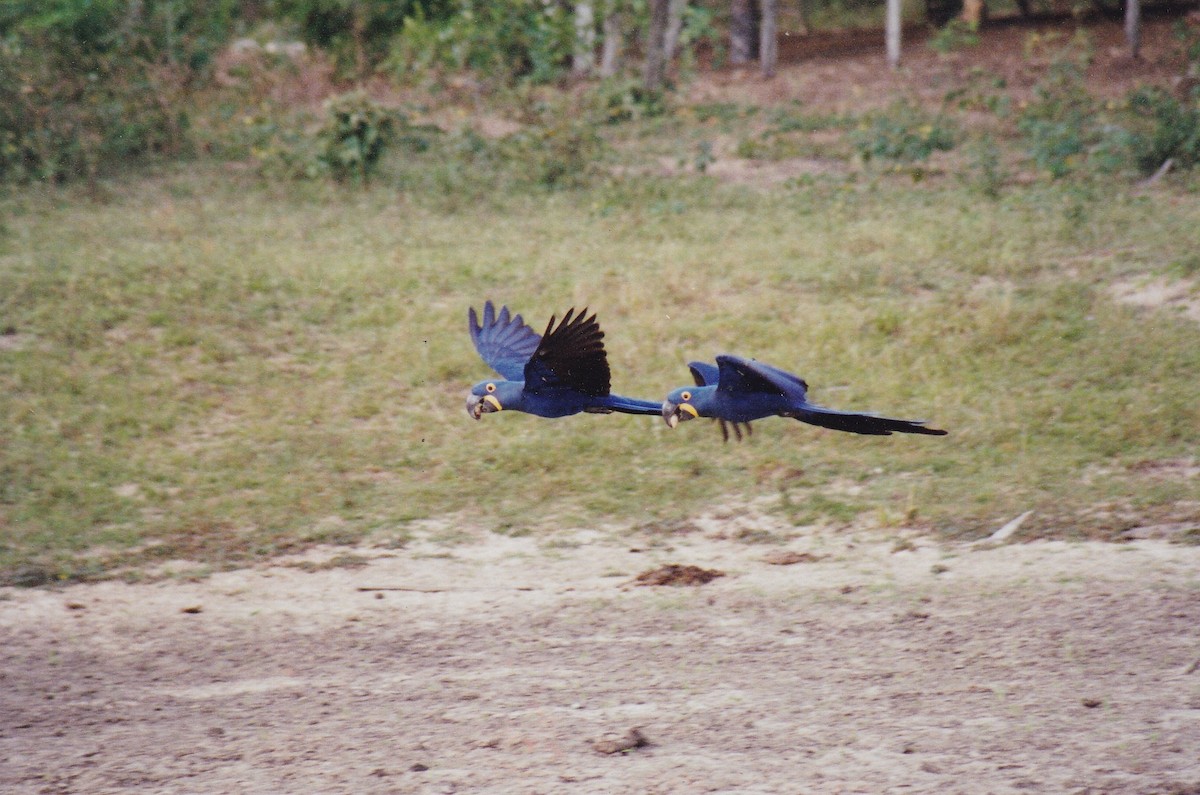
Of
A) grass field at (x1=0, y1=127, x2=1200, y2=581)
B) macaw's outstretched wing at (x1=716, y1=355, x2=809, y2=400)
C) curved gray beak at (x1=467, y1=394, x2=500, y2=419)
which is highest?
macaw's outstretched wing at (x1=716, y1=355, x2=809, y2=400)

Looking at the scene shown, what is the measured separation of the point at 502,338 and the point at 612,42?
576 inches

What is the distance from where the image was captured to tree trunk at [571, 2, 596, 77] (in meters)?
15.6

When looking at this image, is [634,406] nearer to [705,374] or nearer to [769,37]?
[705,374]

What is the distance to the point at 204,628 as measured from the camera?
5.06m

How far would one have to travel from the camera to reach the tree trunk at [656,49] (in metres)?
15.3

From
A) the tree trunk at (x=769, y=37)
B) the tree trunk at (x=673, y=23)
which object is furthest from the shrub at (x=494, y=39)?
the tree trunk at (x=769, y=37)

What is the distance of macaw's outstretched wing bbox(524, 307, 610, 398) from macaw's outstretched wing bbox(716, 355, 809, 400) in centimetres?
25

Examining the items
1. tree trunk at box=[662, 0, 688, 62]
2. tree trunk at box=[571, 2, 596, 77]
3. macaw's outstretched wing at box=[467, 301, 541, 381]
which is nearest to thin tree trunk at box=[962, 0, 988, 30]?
tree trunk at box=[662, 0, 688, 62]

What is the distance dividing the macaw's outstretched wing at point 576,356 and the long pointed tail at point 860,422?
405 millimetres

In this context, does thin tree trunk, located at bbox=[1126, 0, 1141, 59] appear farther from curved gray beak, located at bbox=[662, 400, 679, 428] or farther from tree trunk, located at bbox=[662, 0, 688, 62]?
Answer: curved gray beak, located at bbox=[662, 400, 679, 428]

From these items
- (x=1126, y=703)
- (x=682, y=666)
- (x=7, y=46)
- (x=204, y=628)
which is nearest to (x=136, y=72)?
(x=7, y=46)

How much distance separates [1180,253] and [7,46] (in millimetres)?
11380

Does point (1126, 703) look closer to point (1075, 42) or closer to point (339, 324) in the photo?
point (339, 324)

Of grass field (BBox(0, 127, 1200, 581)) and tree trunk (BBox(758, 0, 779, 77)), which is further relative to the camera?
tree trunk (BBox(758, 0, 779, 77))
